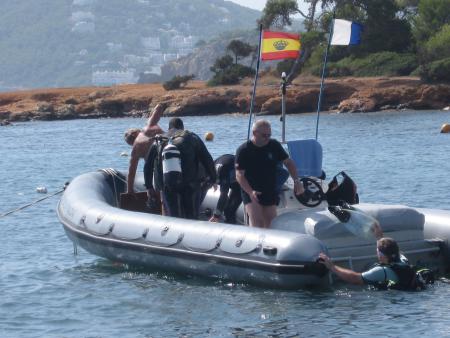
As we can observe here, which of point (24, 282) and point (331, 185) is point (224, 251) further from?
point (24, 282)

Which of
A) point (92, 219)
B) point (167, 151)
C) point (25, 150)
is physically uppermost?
point (167, 151)

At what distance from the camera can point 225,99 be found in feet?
175

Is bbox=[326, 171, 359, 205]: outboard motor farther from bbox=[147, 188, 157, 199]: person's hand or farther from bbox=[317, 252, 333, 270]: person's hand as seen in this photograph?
bbox=[147, 188, 157, 199]: person's hand

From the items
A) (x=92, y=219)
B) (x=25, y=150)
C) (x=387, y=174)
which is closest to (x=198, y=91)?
(x=25, y=150)

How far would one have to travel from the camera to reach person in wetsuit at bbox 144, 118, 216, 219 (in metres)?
11.6

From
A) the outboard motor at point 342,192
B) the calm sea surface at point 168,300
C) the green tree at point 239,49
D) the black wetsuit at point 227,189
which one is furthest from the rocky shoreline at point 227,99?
the outboard motor at point 342,192

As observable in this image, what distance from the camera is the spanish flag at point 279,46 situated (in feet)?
43.1

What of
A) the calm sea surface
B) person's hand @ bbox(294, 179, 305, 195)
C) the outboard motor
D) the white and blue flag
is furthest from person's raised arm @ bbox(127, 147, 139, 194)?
the white and blue flag

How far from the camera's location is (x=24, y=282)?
39.9 ft

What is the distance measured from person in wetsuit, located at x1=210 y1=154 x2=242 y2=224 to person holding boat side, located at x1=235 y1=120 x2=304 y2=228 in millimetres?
879

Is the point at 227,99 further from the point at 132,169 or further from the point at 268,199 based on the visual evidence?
the point at 268,199

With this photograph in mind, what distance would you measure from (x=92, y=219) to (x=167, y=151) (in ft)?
4.24

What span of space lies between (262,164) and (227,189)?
119cm

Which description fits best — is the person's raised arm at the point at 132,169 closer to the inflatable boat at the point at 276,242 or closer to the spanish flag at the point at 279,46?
the inflatable boat at the point at 276,242
